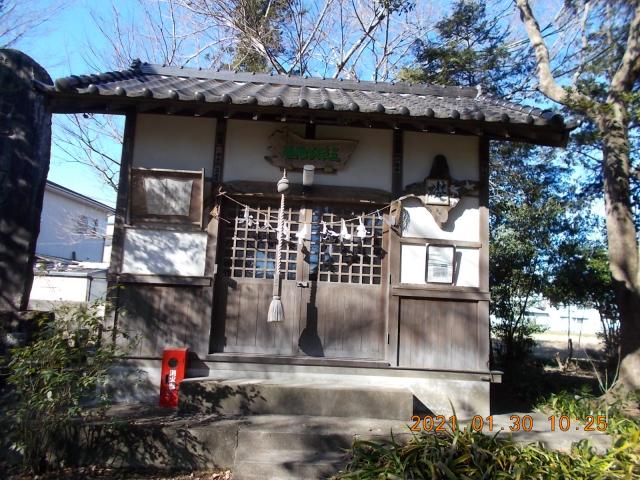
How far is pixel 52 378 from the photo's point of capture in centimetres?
439

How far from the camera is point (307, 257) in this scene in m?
6.48

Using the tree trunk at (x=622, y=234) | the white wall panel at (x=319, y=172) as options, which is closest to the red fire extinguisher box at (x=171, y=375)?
the white wall panel at (x=319, y=172)

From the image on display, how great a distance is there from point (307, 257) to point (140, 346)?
2.59 metres

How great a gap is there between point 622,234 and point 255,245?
6511 mm

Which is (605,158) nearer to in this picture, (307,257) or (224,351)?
(307,257)

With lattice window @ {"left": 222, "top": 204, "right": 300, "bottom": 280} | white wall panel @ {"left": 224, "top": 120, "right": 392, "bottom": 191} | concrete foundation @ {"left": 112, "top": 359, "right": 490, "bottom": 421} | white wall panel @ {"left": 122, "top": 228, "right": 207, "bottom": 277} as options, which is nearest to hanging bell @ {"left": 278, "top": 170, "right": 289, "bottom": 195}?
white wall panel @ {"left": 224, "top": 120, "right": 392, "bottom": 191}

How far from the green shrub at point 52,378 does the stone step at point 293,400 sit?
1218 mm

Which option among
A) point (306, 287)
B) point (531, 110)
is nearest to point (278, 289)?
point (306, 287)

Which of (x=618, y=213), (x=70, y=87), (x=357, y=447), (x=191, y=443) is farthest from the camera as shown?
(x=618, y=213)

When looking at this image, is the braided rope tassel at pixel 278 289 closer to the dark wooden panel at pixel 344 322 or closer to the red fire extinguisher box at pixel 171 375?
the dark wooden panel at pixel 344 322

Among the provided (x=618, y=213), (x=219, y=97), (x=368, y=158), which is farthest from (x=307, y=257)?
(x=618, y=213)

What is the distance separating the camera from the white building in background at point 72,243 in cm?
1853
